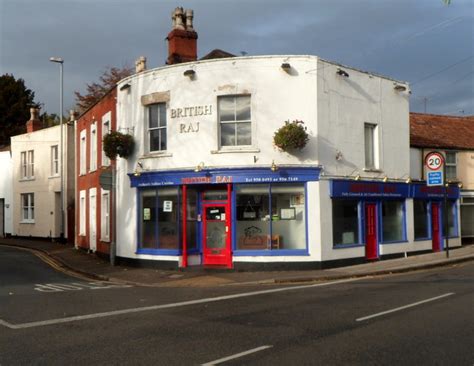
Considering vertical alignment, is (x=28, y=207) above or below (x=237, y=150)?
below

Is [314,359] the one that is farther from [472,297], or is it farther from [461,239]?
[461,239]

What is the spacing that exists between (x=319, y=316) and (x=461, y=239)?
19.4 metres

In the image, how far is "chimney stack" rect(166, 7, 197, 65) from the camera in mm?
20766

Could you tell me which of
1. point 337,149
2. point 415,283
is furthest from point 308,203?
point 415,283

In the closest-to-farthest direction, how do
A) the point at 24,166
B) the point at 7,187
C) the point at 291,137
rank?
the point at 291,137
the point at 24,166
the point at 7,187

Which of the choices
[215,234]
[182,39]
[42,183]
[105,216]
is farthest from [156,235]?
[42,183]

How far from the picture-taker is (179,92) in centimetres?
1839

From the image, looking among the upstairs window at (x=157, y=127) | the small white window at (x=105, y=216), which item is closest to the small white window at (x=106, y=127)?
the small white window at (x=105, y=216)

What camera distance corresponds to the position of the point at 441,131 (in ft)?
87.9

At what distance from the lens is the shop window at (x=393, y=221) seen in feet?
66.7

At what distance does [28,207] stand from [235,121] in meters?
23.5

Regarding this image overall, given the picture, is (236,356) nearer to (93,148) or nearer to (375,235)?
(375,235)

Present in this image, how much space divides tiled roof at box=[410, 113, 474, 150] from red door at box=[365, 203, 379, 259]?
5.33 meters

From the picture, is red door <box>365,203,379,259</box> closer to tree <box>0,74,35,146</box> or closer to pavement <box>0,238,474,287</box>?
pavement <box>0,238,474,287</box>
